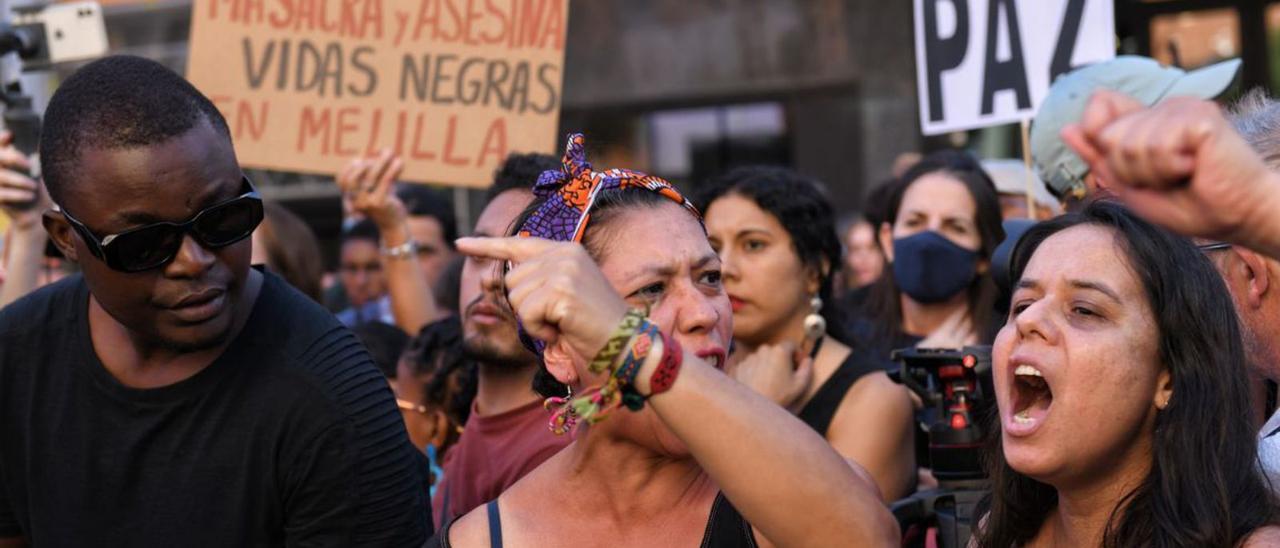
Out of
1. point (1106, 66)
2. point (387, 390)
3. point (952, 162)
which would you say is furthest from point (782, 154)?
point (387, 390)

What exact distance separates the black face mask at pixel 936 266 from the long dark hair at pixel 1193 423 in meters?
2.20

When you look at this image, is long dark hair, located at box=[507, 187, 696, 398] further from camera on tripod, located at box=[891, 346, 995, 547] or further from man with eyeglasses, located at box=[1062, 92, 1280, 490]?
man with eyeglasses, located at box=[1062, 92, 1280, 490]

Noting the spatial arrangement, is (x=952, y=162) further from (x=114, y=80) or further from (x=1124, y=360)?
(x=114, y=80)

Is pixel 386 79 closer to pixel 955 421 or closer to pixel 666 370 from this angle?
pixel 955 421

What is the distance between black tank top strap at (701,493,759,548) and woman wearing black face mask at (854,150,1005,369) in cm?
214

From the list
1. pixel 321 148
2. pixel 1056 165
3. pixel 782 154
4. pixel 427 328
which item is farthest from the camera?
pixel 782 154

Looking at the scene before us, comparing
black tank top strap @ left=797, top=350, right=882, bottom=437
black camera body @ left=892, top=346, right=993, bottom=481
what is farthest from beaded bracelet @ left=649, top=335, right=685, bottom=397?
black tank top strap @ left=797, top=350, right=882, bottom=437

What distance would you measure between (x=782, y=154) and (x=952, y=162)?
5.80 metres

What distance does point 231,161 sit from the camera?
9.50 feet

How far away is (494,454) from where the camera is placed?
12.5ft

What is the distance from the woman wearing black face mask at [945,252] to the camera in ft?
15.7

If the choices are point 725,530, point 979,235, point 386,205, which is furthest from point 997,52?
point 725,530

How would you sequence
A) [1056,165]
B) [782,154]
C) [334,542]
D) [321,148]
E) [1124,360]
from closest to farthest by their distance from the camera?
1. [1124,360]
2. [334,542]
3. [1056,165]
4. [321,148]
5. [782,154]

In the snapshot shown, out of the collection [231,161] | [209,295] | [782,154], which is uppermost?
[231,161]
